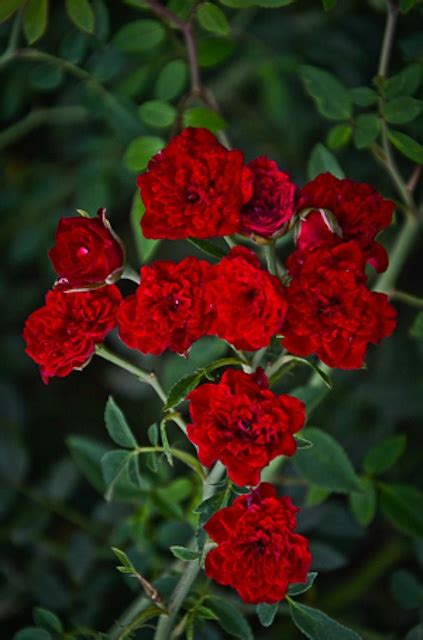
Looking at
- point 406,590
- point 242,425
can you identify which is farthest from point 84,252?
point 406,590

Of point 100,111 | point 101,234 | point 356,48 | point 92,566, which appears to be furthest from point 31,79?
point 92,566

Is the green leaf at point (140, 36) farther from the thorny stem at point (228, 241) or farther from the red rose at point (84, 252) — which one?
the red rose at point (84, 252)

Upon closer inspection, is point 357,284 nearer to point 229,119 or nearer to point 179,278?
point 179,278

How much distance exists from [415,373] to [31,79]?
804 mm

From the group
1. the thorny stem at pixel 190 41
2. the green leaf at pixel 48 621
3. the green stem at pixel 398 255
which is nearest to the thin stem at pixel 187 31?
the thorny stem at pixel 190 41

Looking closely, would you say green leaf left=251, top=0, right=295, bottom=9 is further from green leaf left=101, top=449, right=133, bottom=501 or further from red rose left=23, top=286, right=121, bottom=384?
green leaf left=101, top=449, right=133, bottom=501

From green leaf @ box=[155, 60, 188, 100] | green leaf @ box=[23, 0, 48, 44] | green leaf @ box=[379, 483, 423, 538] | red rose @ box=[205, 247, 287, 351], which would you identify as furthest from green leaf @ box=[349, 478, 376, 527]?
green leaf @ box=[23, 0, 48, 44]

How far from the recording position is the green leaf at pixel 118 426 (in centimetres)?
89

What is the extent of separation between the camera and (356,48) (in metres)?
1.39

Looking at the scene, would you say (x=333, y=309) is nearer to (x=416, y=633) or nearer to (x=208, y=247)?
(x=208, y=247)

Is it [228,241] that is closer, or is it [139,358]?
[228,241]

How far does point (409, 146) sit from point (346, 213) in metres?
0.18

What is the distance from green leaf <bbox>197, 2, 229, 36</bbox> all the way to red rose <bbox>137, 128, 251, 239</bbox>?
25cm

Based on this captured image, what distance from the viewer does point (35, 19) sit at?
99 centimetres
